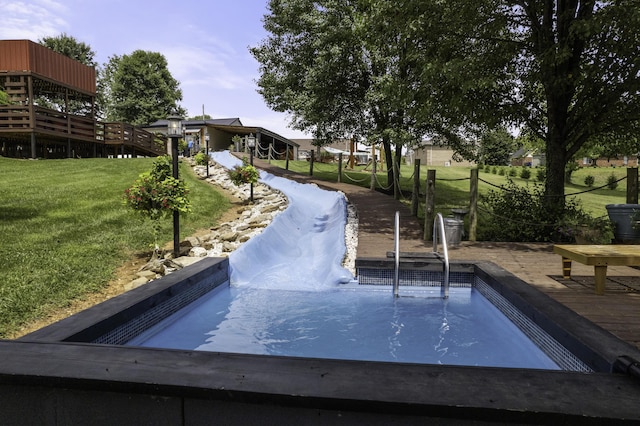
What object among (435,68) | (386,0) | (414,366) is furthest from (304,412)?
(386,0)

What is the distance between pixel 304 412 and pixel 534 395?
126 centimetres

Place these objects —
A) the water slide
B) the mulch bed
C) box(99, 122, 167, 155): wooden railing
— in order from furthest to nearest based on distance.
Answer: box(99, 122, 167, 155): wooden railing
the water slide
the mulch bed

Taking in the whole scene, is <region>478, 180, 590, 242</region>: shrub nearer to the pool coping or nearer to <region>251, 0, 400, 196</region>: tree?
<region>251, 0, 400, 196</region>: tree

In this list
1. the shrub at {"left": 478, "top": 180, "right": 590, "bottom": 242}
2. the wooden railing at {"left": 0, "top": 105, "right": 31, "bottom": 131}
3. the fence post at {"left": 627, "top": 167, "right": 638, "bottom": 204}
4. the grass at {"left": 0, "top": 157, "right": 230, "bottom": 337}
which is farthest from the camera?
Result: the wooden railing at {"left": 0, "top": 105, "right": 31, "bottom": 131}

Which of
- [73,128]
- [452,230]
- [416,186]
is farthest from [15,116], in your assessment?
[452,230]

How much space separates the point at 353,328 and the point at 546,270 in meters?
3.47

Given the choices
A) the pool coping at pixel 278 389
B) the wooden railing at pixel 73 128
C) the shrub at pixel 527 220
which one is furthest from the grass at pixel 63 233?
the shrub at pixel 527 220

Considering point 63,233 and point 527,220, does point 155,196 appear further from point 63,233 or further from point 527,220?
point 527,220

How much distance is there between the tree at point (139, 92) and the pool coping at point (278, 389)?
1938 inches

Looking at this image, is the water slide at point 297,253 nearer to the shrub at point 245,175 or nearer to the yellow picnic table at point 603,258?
the shrub at point 245,175

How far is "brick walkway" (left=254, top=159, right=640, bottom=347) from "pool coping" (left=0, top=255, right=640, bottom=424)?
7.28 feet

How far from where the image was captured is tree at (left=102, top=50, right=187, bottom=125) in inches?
1901

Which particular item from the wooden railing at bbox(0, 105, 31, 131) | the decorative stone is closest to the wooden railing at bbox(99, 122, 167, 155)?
the wooden railing at bbox(0, 105, 31, 131)

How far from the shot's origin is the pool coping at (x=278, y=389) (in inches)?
81.8
